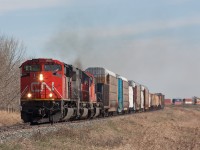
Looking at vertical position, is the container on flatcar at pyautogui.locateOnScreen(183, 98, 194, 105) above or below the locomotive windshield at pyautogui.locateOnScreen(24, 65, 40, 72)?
below

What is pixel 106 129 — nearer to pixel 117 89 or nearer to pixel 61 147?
pixel 61 147

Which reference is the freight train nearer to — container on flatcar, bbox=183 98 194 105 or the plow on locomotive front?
the plow on locomotive front

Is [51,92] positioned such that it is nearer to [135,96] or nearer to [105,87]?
[105,87]

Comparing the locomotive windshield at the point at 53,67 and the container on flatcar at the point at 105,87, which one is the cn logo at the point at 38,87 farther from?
the container on flatcar at the point at 105,87

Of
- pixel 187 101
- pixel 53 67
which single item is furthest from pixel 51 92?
pixel 187 101

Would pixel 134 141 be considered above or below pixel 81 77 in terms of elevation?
below

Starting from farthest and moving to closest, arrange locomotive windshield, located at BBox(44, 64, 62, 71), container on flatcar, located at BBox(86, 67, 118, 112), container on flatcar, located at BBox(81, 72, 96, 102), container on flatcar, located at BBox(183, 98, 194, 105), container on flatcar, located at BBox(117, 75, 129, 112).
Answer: container on flatcar, located at BBox(183, 98, 194, 105) → container on flatcar, located at BBox(117, 75, 129, 112) → container on flatcar, located at BBox(86, 67, 118, 112) → container on flatcar, located at BBox(81, 72, 96, 102) → locomotive windshield, located at BBox(44, 64, 62, 71)

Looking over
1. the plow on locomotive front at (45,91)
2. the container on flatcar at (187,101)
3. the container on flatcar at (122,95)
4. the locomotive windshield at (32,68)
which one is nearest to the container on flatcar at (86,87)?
the plow on locomotive front at (45,91)

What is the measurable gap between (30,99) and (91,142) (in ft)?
20.5

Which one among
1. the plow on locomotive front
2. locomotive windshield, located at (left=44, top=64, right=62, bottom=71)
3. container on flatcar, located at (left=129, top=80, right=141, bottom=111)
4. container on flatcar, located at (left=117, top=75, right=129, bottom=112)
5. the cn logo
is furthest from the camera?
container on flatcar, located at (left=129, top=80, right=141, bottom=111)

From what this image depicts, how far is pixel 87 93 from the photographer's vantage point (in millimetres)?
29734

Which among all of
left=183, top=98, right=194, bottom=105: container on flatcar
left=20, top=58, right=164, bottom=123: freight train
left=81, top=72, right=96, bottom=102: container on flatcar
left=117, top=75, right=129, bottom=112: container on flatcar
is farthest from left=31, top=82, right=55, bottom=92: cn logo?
left=183, top=98, right=194, bottom=105: container on flatcar

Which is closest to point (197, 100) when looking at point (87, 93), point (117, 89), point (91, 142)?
point (117, 89)

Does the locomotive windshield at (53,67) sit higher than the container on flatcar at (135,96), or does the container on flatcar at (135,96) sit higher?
the locomotive windshield at (53,67)
